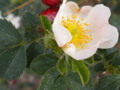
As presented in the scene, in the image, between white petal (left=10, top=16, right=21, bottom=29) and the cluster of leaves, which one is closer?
the cluster of leaves

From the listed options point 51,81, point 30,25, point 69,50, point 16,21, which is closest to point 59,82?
point 51,81

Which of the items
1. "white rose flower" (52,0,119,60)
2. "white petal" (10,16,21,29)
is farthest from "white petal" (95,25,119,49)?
"white petal" (10,16,21,29)

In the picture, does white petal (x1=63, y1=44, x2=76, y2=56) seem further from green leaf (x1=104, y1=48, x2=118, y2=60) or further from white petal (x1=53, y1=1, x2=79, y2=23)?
green leaf (x1=104, y1=48, x2=118, y2=60)

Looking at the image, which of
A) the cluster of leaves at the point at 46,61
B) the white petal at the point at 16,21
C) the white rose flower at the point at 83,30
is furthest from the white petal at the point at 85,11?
the white petal at the point at 16,21

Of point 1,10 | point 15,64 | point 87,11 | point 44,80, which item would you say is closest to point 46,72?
point 44,80

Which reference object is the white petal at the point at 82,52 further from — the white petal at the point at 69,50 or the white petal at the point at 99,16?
the white petal at the point at 99,16
